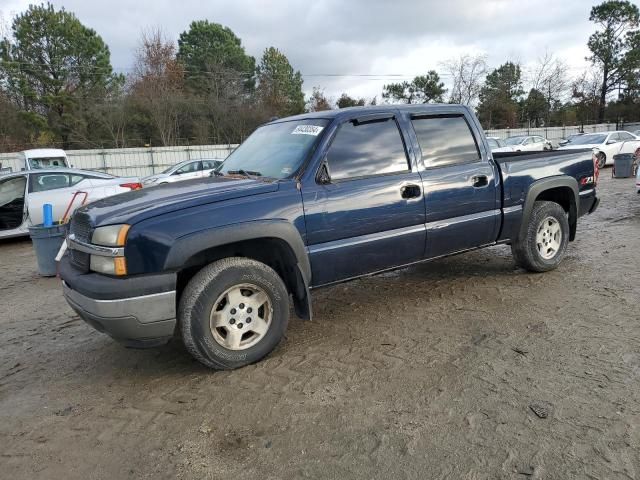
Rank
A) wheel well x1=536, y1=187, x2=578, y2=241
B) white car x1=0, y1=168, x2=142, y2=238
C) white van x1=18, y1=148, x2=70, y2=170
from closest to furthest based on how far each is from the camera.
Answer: wheel well x1=536, y1=187, x2=578, y2=241, white car x1=0, y1=168, x2=142, y2=238, white van x1=18, y1=148, x2=70, y2=170

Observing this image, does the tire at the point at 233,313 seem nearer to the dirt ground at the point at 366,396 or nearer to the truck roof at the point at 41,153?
the dirt ground at the point at 366,396

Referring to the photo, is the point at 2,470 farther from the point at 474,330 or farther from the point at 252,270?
the point at 474,330

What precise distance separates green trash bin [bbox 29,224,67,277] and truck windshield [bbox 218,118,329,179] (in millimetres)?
3191

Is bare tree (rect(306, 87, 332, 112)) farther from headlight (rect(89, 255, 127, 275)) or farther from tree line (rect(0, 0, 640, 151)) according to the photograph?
headlight (rect(89, 255, 127, 275))

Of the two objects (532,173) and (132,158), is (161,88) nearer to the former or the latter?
(132,158)

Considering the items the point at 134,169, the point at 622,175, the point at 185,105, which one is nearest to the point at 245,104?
the point at 185,105

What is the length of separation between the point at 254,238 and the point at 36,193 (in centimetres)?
733

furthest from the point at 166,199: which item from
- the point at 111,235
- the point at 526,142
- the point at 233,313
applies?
the point at 526,142

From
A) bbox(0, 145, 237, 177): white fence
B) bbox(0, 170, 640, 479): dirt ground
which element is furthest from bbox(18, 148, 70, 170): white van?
bbox(0, 170, 640, 479): dirt ground

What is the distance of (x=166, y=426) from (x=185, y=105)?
117 ft

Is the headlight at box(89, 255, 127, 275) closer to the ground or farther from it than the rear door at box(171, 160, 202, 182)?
closer to the ground

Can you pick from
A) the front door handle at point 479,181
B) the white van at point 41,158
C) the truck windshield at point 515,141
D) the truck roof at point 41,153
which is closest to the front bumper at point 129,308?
the front door handle at point 479,181

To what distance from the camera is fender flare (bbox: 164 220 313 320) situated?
3064 millimetres

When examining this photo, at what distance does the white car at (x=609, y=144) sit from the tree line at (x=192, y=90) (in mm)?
17556
